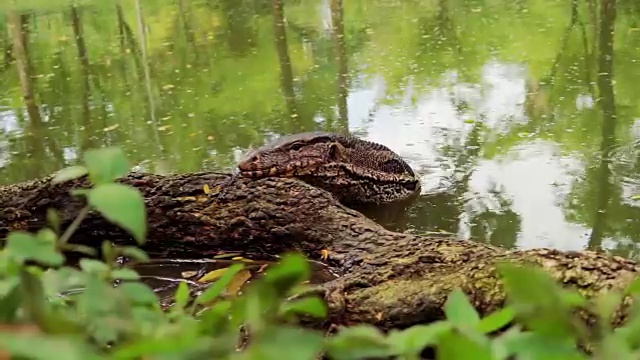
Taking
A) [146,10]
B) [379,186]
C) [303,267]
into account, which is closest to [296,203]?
[379,186]

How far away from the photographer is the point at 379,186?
618 cm

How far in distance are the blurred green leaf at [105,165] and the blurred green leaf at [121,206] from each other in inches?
1.0

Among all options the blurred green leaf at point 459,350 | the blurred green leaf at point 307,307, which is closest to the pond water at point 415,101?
the blurred green leaf at point 307,307

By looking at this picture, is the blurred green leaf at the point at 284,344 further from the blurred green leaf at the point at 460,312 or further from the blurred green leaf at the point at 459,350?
the blurred green leaf at the point at 460,312

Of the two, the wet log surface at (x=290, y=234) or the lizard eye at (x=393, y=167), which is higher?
the wet log surface at (x=290, y=234)

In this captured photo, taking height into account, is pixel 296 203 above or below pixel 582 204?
above

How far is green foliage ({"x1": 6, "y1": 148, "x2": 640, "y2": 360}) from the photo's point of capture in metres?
0.62

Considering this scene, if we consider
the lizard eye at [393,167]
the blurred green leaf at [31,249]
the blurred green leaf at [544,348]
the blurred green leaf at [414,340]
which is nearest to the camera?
the blurred green leaf at [544,348]

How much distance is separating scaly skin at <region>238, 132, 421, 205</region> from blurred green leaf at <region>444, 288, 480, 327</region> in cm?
473

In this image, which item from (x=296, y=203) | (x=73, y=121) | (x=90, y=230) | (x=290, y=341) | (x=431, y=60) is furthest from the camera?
(x=431, y=60)

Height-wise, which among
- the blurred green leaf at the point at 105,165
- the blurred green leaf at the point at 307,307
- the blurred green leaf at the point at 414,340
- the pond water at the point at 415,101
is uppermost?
the blurred green leaf at the point at 105,165

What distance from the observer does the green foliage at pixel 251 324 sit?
0.62 metres

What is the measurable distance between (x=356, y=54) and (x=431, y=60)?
5.92 feet

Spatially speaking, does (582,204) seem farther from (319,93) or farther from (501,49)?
(501,49)
